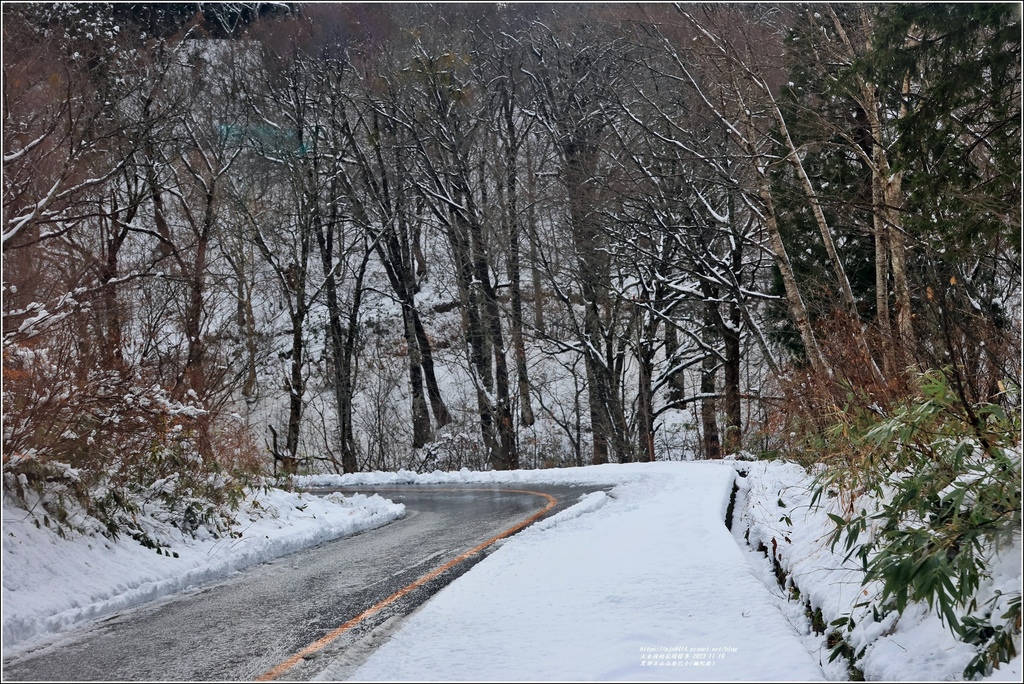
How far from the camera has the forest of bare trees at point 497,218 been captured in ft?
28.1

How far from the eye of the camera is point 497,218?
2991 cm

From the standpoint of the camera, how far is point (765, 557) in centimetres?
842

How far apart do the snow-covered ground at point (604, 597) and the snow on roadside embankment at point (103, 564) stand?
20mm

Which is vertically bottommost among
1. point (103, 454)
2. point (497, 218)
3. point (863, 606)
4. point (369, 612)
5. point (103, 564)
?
point (369, 612)

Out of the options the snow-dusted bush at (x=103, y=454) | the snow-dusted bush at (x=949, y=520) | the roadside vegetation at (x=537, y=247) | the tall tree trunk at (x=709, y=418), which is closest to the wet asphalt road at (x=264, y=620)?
the snow-dusted bush at (x=103, y=454)

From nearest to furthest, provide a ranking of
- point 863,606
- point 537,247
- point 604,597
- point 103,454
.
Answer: point 863,606 → point 604,597 → point 103,454 → point 537,247

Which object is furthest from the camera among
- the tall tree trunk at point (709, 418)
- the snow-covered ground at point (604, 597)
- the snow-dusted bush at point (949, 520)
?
the tall tree trunk at point (709, 418)

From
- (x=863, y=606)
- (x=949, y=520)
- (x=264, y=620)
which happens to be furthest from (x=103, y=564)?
(x=949, y=520)

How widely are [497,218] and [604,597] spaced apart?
2447 cm

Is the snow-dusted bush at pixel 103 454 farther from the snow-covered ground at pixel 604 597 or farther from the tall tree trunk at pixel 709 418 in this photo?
the tall tree trunk at pixel 709 418

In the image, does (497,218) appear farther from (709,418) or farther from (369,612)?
(369,612)

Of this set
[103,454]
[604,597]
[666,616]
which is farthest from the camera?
[103,454]

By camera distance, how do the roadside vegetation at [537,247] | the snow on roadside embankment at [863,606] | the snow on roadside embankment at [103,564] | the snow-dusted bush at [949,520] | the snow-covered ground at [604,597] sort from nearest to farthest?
the snow-dusted bush at [949,520]
the snow on roadside embankment at [863,606]
the snow-covered ground at [604,597]
the snow on roadside embankment at [103,564]
the roadside vegetation at [537,247]

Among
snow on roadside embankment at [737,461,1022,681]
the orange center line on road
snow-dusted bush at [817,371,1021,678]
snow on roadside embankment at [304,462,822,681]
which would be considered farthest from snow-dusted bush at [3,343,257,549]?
snow-dusted bush at [817,371,1021,678]
